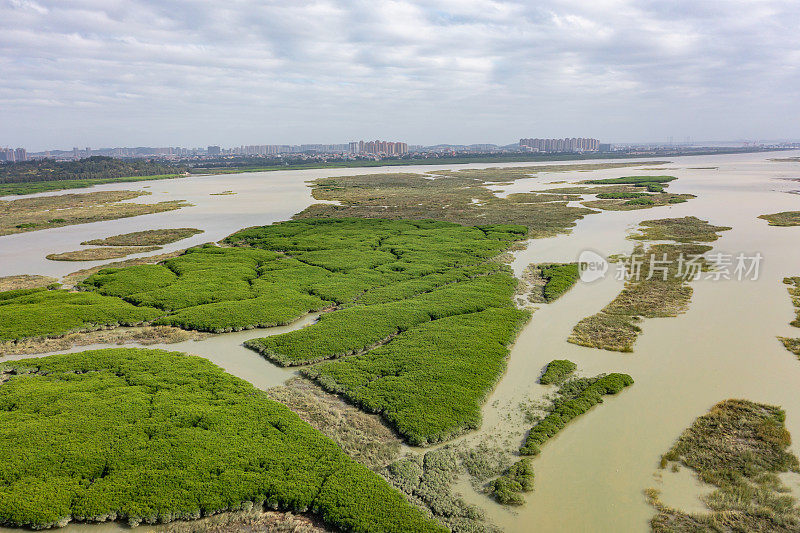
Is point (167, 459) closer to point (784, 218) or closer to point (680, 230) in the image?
point (680, 230)

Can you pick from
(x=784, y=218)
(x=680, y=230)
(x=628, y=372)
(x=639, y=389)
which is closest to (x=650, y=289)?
(x=628, y=372)

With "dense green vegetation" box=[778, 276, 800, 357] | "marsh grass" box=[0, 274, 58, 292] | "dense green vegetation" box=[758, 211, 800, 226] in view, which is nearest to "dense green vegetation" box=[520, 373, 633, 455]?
"dense green vegetation" box=[778, 276, 800, 357]

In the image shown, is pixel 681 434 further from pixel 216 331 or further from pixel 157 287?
pixel 157 287

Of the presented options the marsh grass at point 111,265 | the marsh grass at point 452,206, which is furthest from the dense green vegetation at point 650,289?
the marsh grass at point 111,265

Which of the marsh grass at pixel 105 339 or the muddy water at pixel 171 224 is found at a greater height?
the muddy water at pixel 171 224

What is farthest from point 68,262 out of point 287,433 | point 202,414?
point 287,433

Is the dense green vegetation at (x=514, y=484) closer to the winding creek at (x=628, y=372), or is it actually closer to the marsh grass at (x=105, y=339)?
the winding creek at (x=628, y=372)
